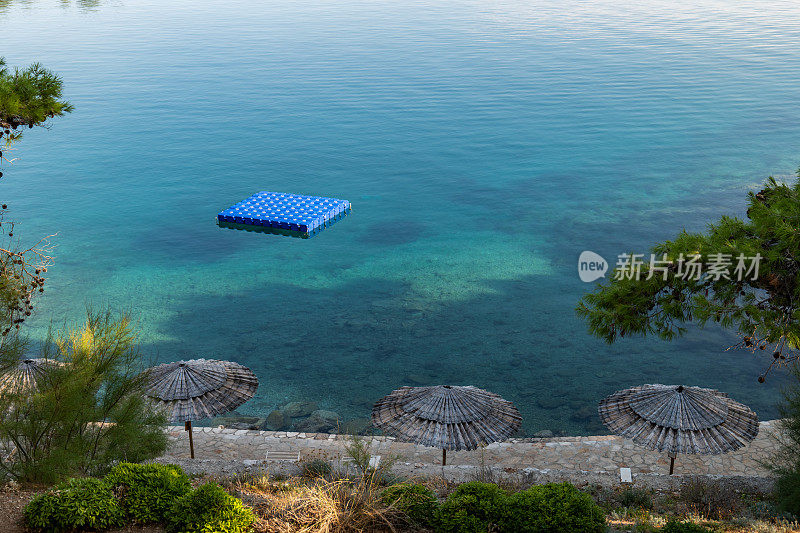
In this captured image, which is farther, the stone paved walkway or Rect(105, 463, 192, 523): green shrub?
the stone paved walkway

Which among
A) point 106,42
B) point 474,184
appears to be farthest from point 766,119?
point 106,42

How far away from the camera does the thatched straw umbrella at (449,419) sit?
13867 mm

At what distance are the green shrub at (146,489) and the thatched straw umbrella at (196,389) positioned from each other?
143 inches

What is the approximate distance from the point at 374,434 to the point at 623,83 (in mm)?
46690

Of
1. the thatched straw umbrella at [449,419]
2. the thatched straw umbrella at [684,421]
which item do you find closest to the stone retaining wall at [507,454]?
the thatched straw umbrella at [449,419]

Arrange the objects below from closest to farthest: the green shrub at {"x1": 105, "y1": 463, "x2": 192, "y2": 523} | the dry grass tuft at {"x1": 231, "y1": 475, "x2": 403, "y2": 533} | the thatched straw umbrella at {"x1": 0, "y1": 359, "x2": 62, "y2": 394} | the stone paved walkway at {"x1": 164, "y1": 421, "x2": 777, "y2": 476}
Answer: the dry grass tuft at {"x1": 231, "y1": 475, "x2": 403, "y2": 533}
the green shrub at {"x1": 105, "y1": 463, "x2": 192, "y2": 523}
the thatched straw umbrella at {"x1": 0, "y1": 359, "x2": 62, "y2": 394}
the stone paved walkway at {"x1": 164, "y1": 421, "x2": 777, "y2": 476}

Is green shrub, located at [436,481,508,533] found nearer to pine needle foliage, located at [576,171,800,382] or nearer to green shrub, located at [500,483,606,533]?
green shrub, located at [500,483,606,533]

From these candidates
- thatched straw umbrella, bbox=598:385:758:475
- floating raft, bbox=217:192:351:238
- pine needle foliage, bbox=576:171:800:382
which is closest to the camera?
pine needle foliage, bbox=576:171:800:382

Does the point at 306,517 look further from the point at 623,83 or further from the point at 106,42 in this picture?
the point at 106,42

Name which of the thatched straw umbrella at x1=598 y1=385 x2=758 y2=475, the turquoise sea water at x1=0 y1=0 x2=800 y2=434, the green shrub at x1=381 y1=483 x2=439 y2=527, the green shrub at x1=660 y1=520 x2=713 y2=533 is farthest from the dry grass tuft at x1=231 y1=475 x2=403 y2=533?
the turquoise sea water at x1=0 y1=0 x2=800 y2=434

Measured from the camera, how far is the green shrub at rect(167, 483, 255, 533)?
9969 millimetres

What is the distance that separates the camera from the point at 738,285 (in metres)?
9.38

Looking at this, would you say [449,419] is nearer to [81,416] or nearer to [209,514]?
[209,514]

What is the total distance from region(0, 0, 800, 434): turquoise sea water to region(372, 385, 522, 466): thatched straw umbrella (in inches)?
188
